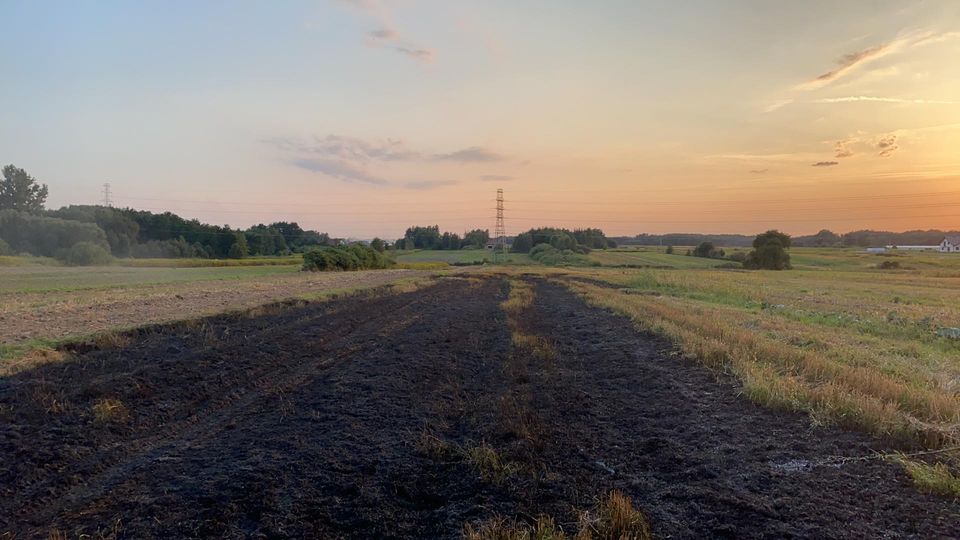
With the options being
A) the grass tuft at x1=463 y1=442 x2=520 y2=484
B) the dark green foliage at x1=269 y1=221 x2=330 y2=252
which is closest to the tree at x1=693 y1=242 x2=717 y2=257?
the dark green foliage at x1=269 y1=221 x2=330 y2=252

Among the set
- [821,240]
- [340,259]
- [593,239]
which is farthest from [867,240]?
[340,259]

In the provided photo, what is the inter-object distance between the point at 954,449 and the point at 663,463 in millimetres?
3030

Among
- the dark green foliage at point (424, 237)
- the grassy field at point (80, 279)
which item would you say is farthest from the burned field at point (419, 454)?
the dark green foliage at point (424, 237)

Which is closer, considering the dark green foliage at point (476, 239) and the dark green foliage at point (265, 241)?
the dark green foliage at point (265, 241)

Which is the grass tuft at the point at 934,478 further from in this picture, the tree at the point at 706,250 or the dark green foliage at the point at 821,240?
the dark green foliage at the point at 821,240

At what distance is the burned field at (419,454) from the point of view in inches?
168

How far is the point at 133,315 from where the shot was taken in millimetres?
17422

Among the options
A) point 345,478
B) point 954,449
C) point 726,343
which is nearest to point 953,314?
point 726,343

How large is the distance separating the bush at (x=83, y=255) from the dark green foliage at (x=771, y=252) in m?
95.1

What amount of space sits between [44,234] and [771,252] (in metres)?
106

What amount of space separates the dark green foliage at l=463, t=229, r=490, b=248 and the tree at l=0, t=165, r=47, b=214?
326 ft

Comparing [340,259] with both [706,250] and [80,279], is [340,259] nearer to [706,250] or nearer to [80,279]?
[80,279]

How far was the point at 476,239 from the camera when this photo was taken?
154 metres

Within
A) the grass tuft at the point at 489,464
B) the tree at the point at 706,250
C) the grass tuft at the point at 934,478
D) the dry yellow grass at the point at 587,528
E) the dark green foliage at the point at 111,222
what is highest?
the dark green foliage at the point at 111,222
